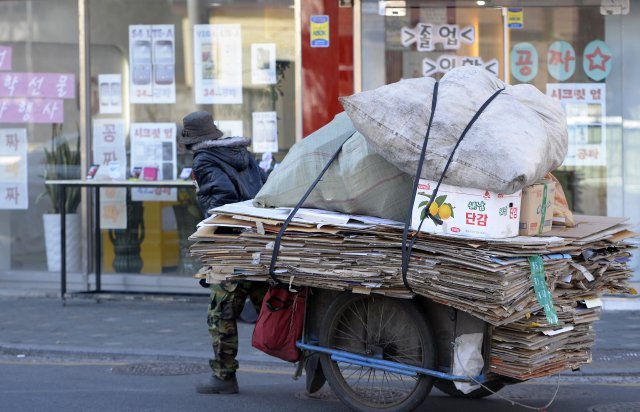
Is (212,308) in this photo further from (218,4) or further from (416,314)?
(218,4)

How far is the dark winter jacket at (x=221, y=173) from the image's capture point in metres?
7.00

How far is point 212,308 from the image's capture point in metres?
6.87

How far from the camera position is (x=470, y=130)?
5492 millimetres

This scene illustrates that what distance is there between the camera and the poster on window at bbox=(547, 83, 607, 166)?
10992 millimetres

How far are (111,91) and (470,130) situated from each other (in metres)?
7.02

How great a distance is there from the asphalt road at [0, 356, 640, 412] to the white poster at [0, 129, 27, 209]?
4033 mm

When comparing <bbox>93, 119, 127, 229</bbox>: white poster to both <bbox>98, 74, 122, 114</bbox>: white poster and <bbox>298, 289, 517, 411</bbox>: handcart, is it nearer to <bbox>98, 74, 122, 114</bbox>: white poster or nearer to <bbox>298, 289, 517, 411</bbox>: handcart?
<bbox>98, 74, 122, 114</bbox>: white poster

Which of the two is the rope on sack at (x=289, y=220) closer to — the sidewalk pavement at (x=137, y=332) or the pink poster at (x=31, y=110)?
the sidewalk pavement at (x=137, y=332)

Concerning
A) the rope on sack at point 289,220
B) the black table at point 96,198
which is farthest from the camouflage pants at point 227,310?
the black table at point 96,198

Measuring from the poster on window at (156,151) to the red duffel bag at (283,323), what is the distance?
5.36 meters

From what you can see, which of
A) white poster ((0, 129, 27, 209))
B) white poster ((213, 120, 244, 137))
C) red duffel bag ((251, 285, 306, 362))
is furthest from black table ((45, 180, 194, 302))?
red duffel bag ((251, 285, 306, 362))

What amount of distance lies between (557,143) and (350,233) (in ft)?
3.97

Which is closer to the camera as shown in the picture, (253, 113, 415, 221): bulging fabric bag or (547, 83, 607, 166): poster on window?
(253, 113, 415, 221): bulging fabric bag

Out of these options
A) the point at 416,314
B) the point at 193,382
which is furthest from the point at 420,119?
the point at 193,382
